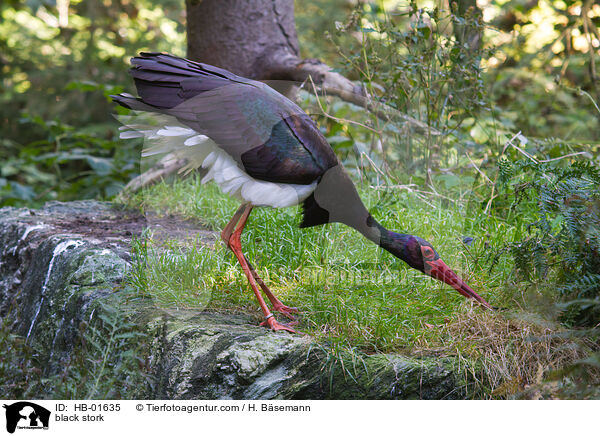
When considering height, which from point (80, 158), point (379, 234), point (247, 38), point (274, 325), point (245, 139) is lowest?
point (80, 158)

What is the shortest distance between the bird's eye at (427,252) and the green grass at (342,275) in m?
0.23

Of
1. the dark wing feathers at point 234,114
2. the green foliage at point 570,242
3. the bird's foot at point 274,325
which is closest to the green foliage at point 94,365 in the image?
the bird's foot at point 274,325

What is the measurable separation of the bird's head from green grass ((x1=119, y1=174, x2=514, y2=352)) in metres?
0.09

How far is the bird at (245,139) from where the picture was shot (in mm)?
3074

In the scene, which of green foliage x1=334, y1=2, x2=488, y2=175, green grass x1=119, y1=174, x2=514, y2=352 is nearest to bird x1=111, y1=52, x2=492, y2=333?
green grass x1=119, y1=174, x2=514, y2=352

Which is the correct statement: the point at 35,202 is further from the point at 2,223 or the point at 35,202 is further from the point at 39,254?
the point at 39,254

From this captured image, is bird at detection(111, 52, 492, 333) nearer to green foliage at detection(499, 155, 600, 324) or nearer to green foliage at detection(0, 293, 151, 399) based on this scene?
green foliage at detection(499, 155, 600, 324)

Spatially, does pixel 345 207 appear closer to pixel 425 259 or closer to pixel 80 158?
pixel 425 259

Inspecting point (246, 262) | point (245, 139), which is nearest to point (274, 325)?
point (246, 262)

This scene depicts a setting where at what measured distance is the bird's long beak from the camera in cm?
309
